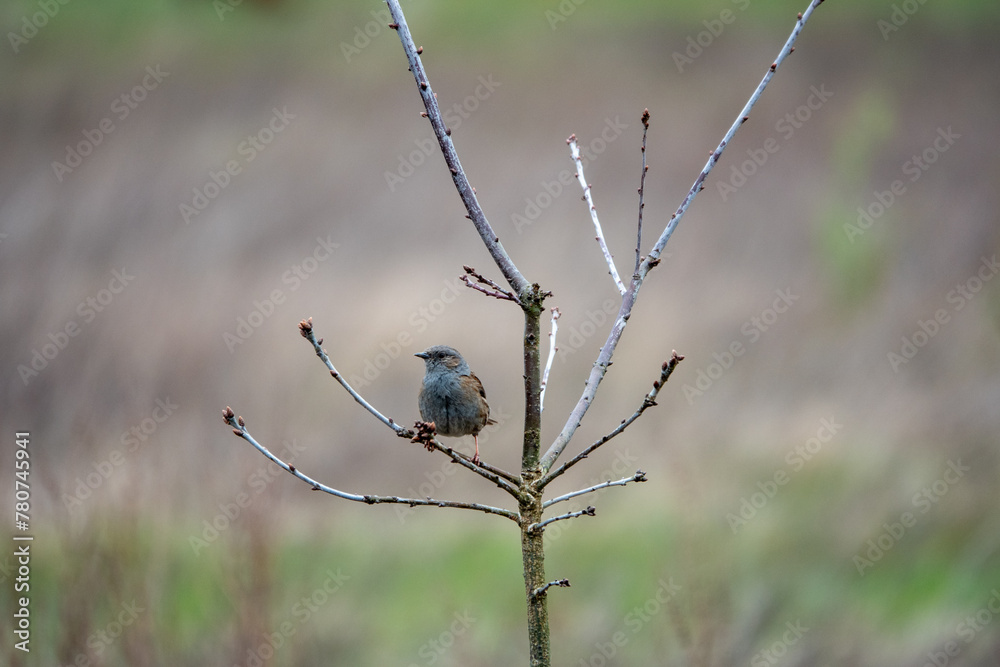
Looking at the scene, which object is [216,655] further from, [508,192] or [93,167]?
[93,167]

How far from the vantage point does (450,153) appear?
229 centimetres

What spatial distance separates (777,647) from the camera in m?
9.02

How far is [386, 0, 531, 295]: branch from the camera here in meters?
2.25

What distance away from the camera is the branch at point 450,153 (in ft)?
7.39

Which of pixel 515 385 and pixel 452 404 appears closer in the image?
pixel 452 404

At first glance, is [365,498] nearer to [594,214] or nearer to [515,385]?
[594,214]

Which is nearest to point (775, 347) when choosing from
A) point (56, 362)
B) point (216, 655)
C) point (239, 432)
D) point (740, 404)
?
point (740, 404)

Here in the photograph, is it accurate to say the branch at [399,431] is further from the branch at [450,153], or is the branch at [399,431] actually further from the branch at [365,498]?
the branch at [450,153]

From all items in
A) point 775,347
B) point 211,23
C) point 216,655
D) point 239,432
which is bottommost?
point 239,432

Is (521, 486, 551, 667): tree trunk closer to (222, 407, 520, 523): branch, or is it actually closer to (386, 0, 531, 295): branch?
(222, 407, 520, 523): branch

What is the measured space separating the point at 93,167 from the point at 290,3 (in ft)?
17.3

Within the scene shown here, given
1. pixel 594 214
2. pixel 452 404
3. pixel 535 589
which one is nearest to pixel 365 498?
pixel 535 589

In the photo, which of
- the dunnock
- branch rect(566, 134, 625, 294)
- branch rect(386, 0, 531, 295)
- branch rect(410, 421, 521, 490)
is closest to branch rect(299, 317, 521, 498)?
branch rect(410, 421, 521, 490)

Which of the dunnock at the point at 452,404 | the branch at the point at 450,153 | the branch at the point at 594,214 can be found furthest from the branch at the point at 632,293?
the dunnock at the point at 452,404
